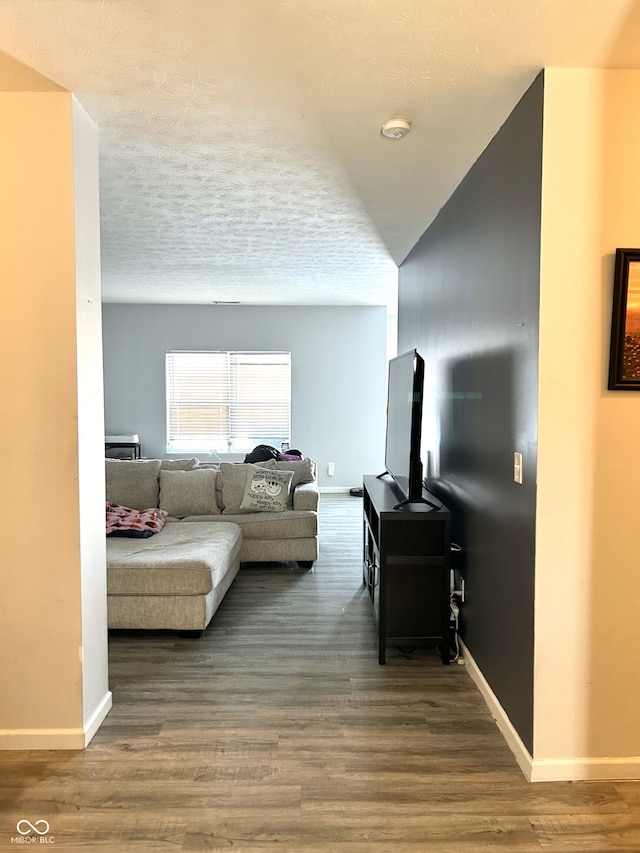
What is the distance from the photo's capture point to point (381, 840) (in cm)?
175

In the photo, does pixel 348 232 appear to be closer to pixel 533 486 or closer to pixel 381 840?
pixel 533 486

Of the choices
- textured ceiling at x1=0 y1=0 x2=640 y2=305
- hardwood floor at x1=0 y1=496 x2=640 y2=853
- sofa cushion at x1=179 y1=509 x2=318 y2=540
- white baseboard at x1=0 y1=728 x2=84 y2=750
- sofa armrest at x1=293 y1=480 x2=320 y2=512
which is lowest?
hardwood floor at x1=0 y1=496 x2=640 y2=853

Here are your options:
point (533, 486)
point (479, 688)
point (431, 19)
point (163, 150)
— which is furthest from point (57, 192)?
point (479, 688)

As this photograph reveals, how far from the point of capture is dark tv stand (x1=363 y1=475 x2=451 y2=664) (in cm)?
290

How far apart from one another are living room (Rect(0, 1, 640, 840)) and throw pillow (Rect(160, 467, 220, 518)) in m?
2.10

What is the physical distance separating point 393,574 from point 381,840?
1315 millimetres

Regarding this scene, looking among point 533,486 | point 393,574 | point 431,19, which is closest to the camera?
point 431,19

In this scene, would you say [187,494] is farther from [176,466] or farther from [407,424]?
[407,424]

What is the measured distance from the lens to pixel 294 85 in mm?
2025

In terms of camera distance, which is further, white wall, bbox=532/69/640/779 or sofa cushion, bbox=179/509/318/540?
sofa cushion, bbox=179/509/318/540

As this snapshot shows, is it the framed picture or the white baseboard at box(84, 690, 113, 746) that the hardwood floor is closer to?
the white baseboard at box(84, 690, 113, 746)

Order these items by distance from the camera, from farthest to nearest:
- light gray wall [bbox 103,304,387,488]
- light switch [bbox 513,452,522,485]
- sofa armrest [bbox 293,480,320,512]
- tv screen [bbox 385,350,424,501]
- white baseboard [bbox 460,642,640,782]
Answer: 1. light gray wall [bbox 103,304,387,488]
2. sofa armrest [bbox 293,480,320,512]
3. tv screen [bbox 385,350,424,501]
4. light switch [bbox 513,452,522,485]
5. white baseboard [bbox 460,642,640,782]

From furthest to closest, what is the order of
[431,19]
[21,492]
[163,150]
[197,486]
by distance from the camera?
1. [197,486]
2. [163,150]
3. [21,492]
4. [431,19]

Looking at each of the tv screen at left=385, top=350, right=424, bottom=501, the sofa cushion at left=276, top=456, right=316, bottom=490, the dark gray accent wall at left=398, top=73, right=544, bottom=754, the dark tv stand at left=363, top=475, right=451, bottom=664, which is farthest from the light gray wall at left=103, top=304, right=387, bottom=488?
the dark tv stand at left=363, top=475, right=451, bottom=664
